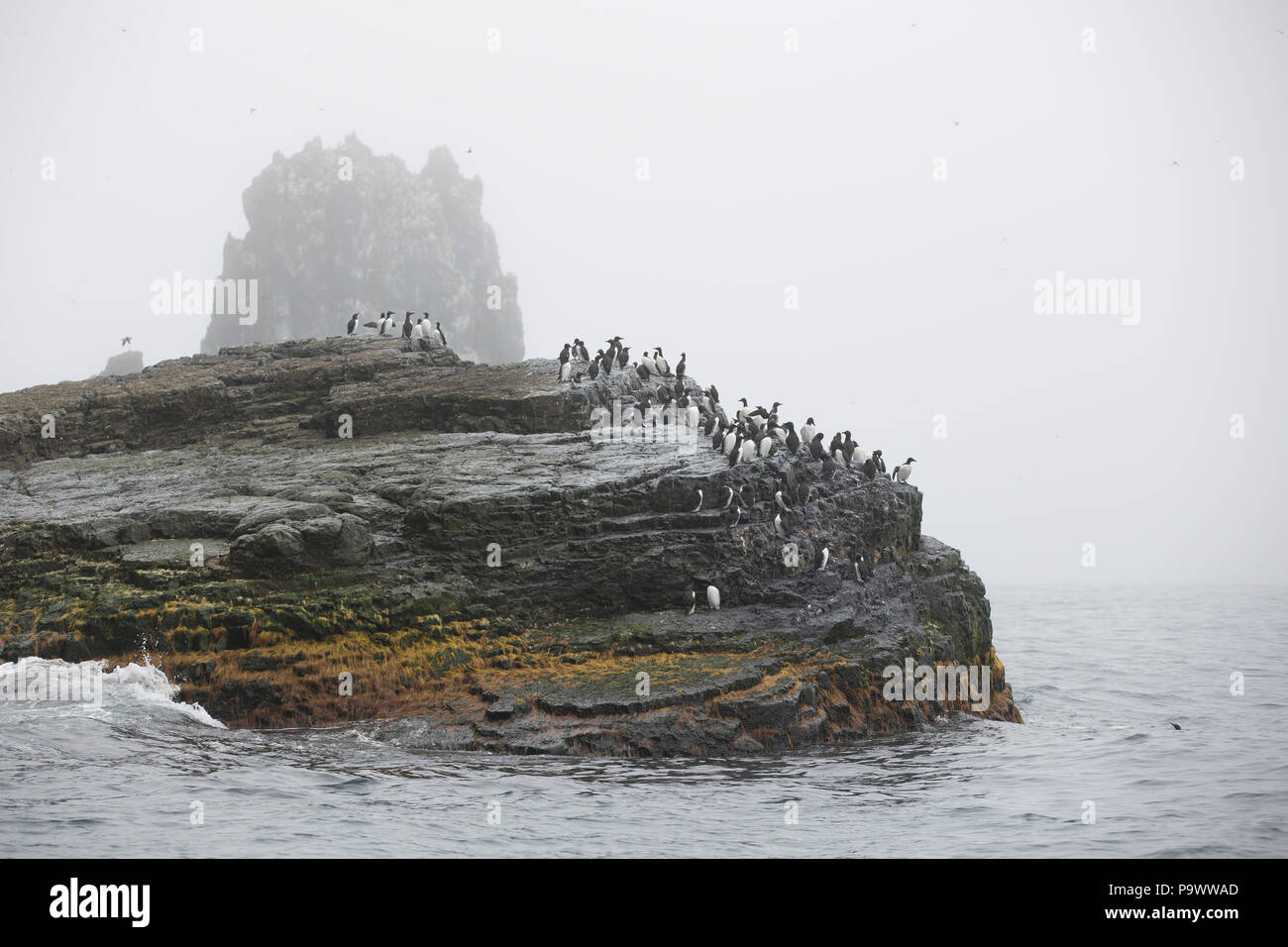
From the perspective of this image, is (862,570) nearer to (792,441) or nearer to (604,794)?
(792,441)

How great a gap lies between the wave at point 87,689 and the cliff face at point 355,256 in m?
90.0

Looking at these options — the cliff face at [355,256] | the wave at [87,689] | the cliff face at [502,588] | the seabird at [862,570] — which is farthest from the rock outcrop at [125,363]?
the seabird at [862,570]

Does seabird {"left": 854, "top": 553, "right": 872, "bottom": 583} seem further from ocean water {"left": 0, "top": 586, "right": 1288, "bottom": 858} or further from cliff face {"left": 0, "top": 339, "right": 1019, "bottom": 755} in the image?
ocean water {"left": 0, "top": 586, "right": 1288, "bottom": 858}

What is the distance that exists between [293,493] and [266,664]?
5.82 m

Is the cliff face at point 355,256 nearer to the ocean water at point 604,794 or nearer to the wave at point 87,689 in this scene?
the wave at point 87,689

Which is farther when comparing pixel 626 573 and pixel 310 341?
pixel 310 341

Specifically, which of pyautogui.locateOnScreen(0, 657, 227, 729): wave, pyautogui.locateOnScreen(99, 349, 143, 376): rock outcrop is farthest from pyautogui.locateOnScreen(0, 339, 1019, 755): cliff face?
pyautogui.locateOnScreen(99, 349, 143, 376): rock outcrop

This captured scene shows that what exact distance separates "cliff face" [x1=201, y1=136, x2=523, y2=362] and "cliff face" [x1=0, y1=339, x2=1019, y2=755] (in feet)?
276

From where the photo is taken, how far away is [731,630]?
21.0m

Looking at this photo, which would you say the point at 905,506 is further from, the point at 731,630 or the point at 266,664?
the point at 266,664

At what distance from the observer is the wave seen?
59.6 feet

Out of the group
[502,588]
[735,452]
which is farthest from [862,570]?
[502,588]
